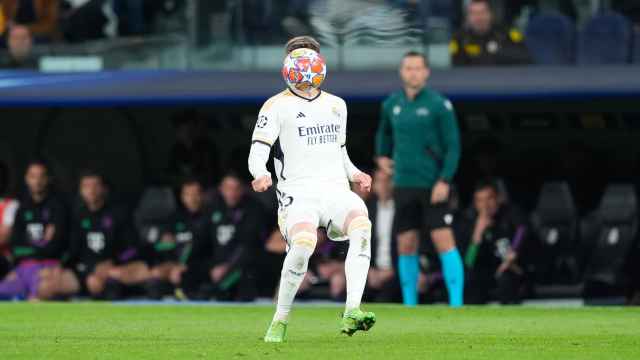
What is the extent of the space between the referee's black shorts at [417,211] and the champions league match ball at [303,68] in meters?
4.06

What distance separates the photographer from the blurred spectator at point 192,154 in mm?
17000

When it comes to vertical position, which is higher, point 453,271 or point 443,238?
point 443,238

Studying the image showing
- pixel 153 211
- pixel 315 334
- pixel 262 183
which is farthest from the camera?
pixel 153 211

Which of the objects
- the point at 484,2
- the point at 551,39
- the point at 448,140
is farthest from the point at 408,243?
the point at 551,39

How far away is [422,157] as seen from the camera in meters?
12.9

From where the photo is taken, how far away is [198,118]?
17266 mm

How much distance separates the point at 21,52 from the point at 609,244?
19.5 ft

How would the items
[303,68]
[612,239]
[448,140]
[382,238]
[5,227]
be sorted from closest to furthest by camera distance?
[303,68], [448,140], [382,238], [612,239], [5,227]

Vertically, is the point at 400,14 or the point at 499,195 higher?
the point at 400,14

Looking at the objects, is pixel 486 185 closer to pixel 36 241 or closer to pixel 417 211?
pixel 417 211

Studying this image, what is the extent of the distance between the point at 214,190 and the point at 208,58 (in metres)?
1.35

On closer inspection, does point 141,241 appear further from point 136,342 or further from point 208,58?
point 136,342

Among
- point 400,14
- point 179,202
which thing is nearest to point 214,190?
point 179,202

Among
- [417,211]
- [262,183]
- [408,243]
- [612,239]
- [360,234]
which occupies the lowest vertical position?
[612,239]
